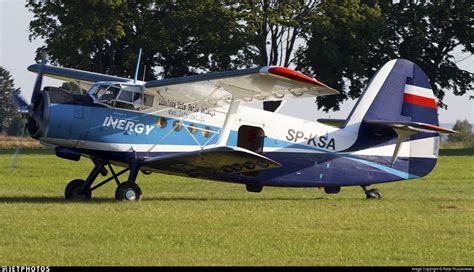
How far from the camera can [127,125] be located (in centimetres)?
2186

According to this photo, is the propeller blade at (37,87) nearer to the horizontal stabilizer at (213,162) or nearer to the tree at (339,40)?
the horizontal stabilizer at (213,162)

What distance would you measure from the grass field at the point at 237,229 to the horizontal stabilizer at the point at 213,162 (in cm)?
64

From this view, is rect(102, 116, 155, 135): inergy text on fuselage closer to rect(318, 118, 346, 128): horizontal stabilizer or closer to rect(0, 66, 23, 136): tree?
rect(318, 118, 346, 128): horizontal stabilizer

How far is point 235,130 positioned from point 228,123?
64cm

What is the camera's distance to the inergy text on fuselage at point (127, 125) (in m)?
21.7

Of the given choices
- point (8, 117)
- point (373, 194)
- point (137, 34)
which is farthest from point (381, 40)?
point (373, 194)

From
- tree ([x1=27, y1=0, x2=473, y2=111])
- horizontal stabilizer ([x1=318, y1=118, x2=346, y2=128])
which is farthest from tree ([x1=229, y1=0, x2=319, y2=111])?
horizontal stabilizer ([x1=318, y1=118, x2=346, y2=128])

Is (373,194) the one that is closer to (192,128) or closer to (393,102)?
(393,102)

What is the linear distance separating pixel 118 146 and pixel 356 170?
211 inches

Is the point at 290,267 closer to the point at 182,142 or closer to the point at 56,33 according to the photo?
the point at 182,142

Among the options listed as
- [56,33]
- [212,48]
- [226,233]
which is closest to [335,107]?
[212,48]

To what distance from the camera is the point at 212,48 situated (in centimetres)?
5306

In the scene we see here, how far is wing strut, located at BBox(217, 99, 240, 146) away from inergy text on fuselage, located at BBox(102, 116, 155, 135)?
1333 mm

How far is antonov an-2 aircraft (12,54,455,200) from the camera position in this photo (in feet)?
69.7
